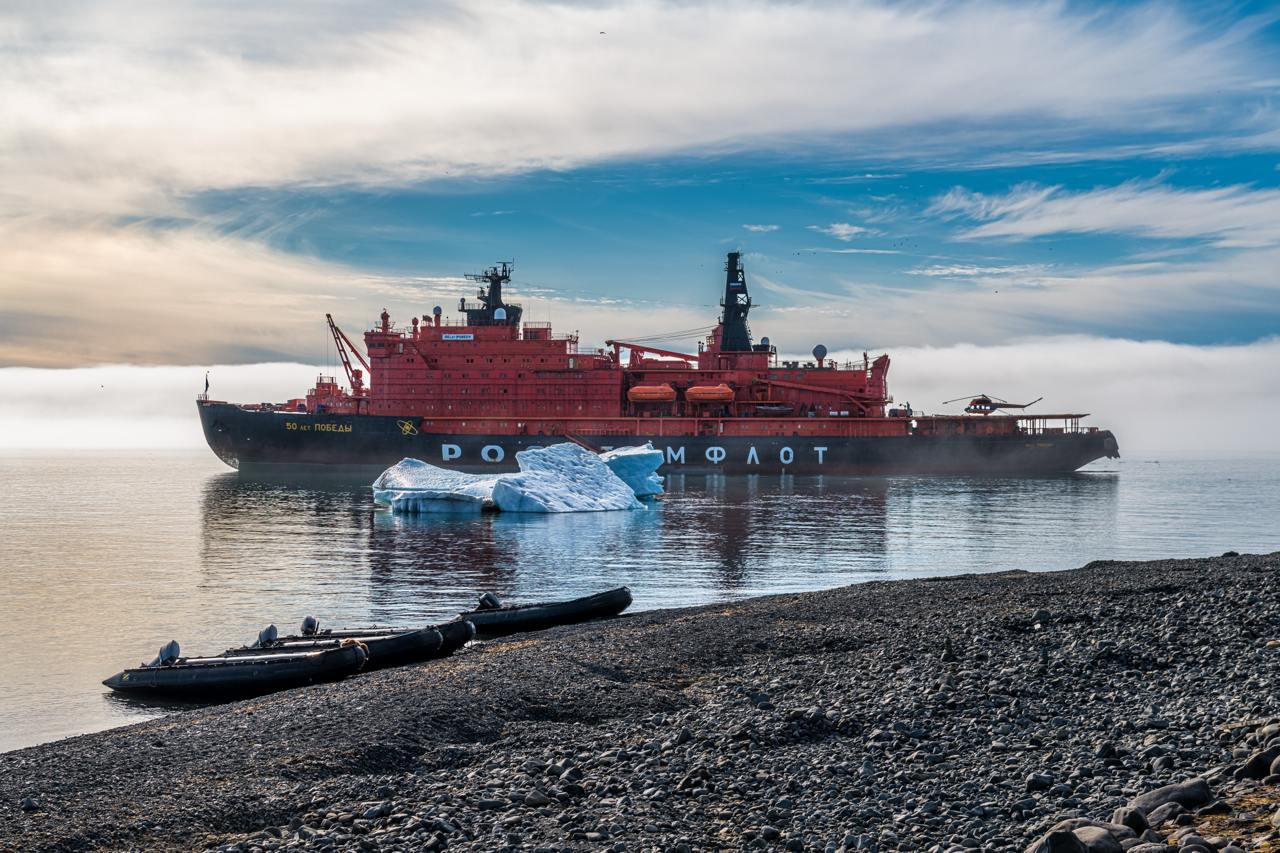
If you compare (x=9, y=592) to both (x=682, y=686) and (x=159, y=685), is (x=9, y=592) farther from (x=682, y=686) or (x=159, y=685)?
(x=682, y=686)

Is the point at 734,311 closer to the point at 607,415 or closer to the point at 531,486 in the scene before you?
the point at 607,415

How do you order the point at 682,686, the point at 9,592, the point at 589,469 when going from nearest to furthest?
the point at 682,686, the point at 9,592, the point at 589,469

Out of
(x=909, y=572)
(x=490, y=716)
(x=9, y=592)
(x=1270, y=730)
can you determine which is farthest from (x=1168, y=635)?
(x=9, y=592)

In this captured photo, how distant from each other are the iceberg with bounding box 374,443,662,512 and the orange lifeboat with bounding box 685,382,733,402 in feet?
70.9

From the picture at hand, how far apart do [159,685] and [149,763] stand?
14.6 ft

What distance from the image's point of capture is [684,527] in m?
34.7

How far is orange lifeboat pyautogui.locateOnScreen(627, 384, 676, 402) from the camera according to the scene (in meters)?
68.9

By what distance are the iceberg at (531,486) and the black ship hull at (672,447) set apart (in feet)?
64.3

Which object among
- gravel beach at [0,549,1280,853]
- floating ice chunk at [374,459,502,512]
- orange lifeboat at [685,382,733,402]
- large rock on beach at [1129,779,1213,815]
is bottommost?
gravel beach at [0,549,1280,853]

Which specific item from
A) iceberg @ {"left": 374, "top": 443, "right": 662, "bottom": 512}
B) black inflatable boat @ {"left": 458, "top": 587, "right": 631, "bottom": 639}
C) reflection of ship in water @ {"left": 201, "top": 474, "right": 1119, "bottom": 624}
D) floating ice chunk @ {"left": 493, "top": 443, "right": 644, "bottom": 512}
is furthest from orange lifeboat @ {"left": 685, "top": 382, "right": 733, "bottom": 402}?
black inflatable boat @ {"left": 458, "top": 587, "right": 631, "bottom": 639}

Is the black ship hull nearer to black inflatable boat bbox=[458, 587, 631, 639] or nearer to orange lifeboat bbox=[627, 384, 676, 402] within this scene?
orange lifeboat bbox=[627, 384, 676, 402]

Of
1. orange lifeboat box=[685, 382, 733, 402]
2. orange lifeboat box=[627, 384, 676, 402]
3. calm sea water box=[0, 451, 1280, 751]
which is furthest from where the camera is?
orange lifeboat box=[627, 384, 676, 402]

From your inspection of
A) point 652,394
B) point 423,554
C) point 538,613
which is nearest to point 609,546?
point 423,554

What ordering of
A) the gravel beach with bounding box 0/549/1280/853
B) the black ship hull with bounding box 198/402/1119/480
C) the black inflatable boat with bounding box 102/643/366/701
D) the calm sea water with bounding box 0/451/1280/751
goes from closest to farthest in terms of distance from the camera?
the gravel beach with bounding box 0/549/1280/853 < the black inflatable boat with bounding box 102/643/366/701 < the calm sea water with bounding box 0/451/1280/751 < the black ship hull with bounding box 198/402/1119/480
